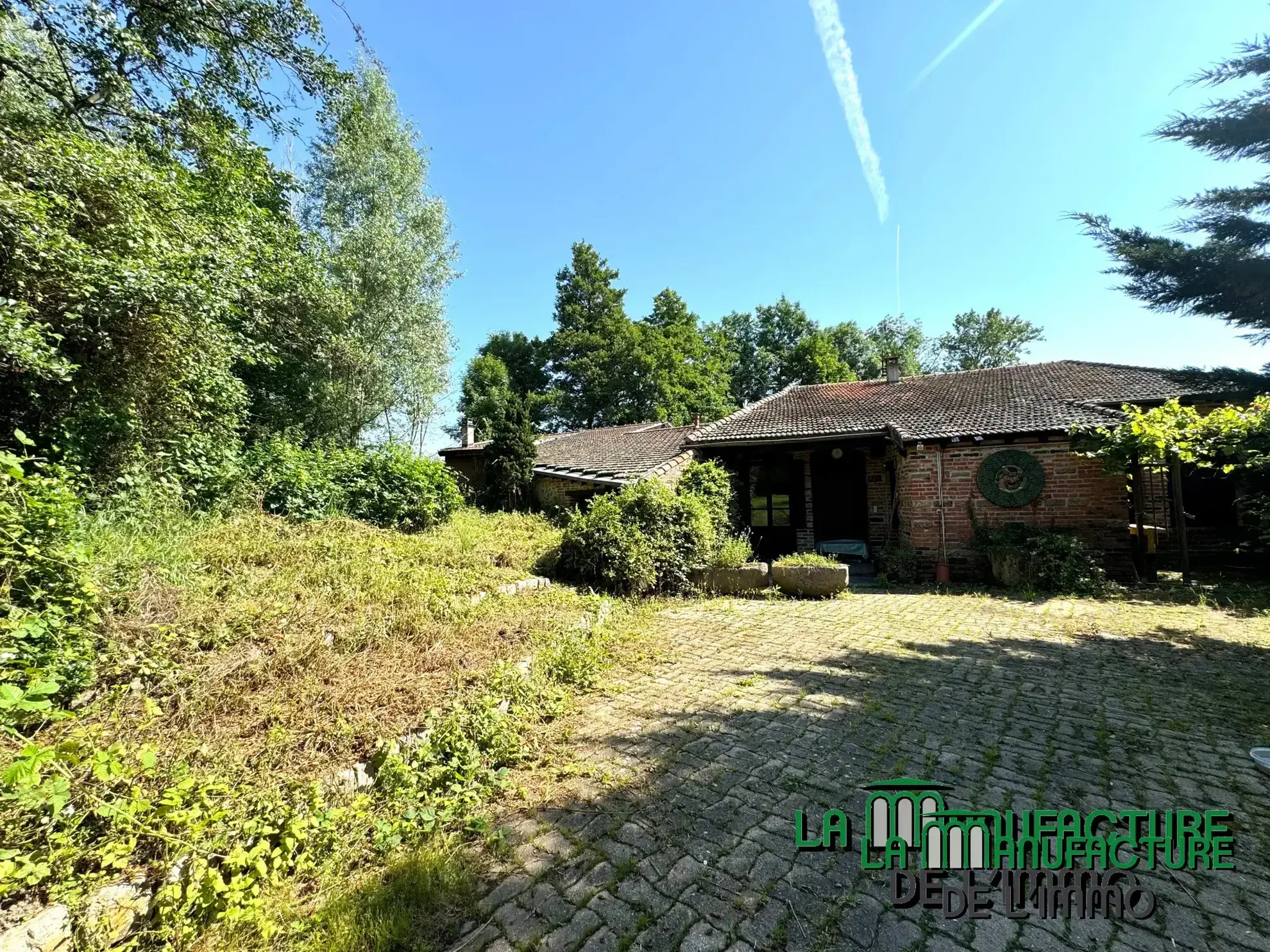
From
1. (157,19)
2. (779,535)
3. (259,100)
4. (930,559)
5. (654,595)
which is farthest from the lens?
(779,535)

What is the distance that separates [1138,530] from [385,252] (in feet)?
63.9

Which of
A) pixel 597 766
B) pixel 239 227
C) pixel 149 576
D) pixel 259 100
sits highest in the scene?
pixel 259 100

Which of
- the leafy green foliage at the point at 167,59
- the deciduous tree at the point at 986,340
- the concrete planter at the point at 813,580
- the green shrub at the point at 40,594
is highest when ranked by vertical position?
the deciduous tree at the point at 986,340

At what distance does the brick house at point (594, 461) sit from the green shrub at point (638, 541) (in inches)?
41.6

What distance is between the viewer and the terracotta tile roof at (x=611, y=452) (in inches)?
455

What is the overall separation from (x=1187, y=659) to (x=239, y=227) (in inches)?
527

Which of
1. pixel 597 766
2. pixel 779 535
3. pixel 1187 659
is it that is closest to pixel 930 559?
pixel 779 535

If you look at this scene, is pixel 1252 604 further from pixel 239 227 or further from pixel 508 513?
pixel 239 227

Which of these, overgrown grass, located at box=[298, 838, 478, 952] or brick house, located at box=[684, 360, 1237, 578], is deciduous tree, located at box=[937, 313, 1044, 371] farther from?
overgrown grass, located at box=[298, 838, 478, 952]

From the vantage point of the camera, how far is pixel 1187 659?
16.1 feet

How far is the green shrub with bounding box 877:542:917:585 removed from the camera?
968cm

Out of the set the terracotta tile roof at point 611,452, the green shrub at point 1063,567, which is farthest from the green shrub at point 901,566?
the terracotta tile roof at point 611,452

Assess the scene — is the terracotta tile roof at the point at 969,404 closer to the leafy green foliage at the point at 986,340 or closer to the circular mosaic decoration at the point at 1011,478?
the circular mosaic decoration at the point at 1011,478

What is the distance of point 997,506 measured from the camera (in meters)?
9.63
